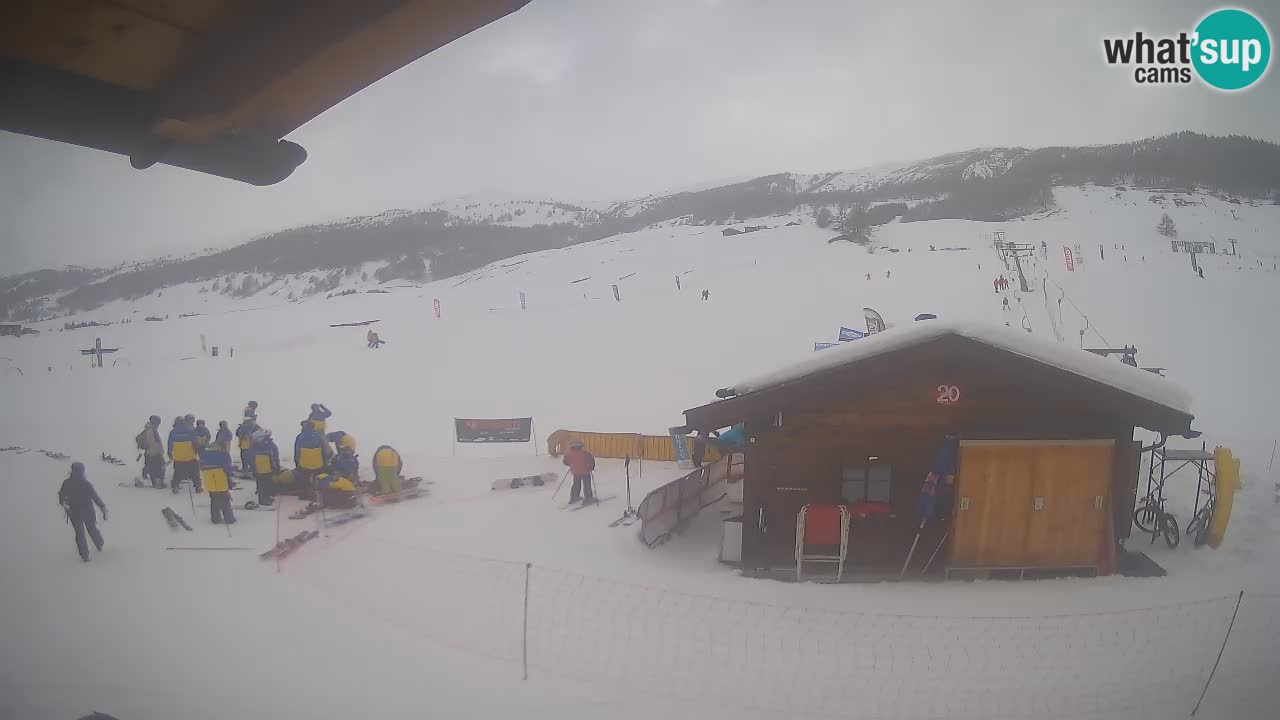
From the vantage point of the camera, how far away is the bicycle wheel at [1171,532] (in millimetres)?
9141

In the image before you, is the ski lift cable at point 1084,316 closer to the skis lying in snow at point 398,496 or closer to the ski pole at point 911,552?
the ski pole at point 911,552

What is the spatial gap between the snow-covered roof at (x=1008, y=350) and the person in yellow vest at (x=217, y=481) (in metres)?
8.86

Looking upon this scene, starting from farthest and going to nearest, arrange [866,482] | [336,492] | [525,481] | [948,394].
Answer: [525,481] → [336,492] → [866,482] → [948,394]

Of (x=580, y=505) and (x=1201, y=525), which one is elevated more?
(x=1201, y=525)

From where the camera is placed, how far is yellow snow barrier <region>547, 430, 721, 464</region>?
15727mm

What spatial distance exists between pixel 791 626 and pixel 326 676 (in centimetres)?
467

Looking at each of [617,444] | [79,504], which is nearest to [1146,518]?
[617,444]

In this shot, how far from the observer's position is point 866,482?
873cm

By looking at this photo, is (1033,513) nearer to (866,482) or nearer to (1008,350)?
(866,482)

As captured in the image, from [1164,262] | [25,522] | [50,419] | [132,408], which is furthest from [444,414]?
[1164,262]

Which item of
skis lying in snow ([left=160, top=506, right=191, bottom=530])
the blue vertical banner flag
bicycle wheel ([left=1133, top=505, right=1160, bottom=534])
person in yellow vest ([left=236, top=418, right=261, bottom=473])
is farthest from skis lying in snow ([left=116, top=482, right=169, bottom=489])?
bicycle wheel ([left=1133, top=505, right=1160, bottom=534])

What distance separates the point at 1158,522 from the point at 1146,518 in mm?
594

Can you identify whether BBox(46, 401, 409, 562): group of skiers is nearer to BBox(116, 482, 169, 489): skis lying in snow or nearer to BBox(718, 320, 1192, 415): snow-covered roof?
BBox(116, 482, 169, 489): skis lying in snow

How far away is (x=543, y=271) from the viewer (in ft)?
173
